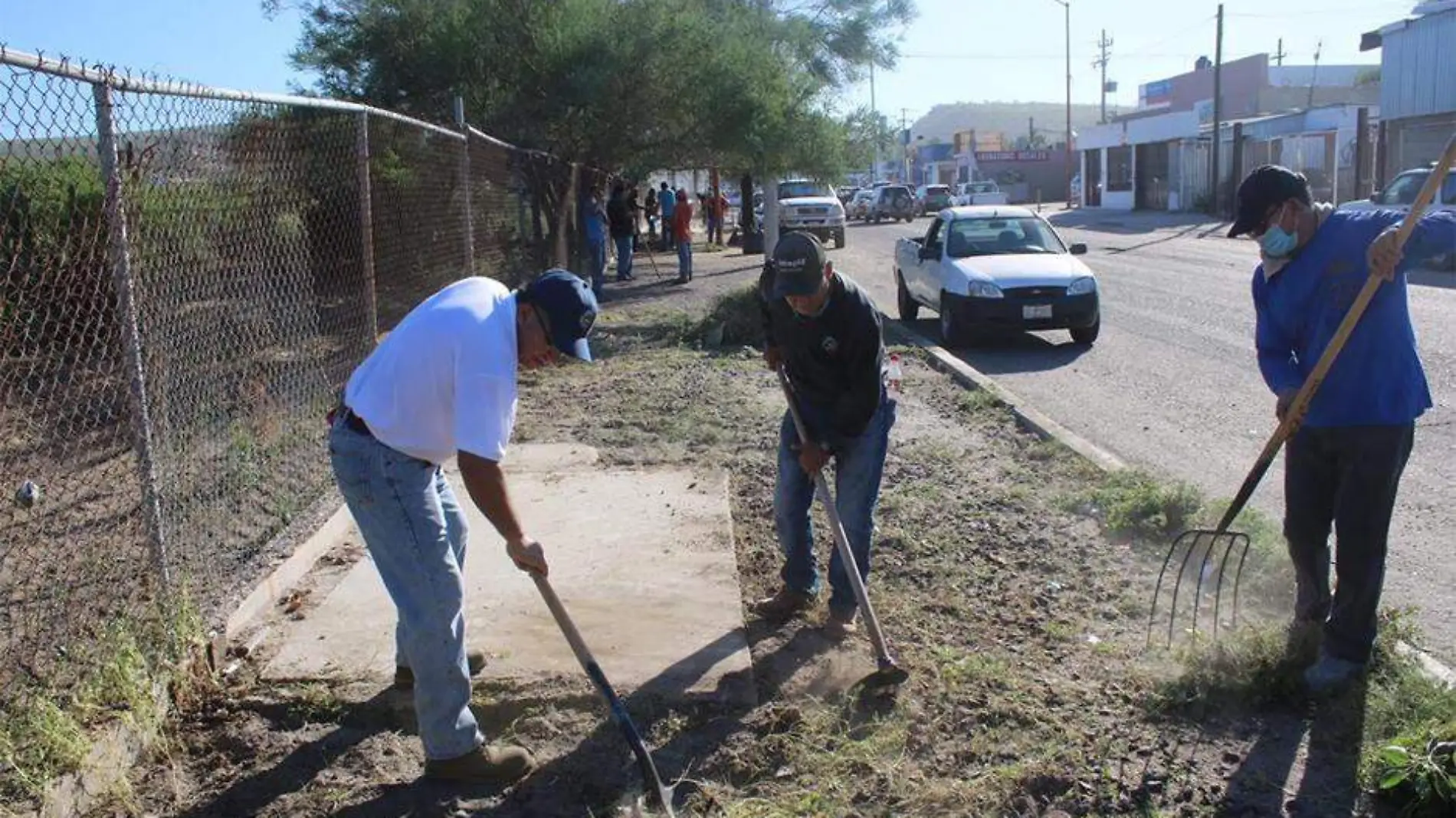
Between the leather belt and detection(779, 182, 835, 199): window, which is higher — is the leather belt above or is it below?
below

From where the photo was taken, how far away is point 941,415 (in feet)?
30.7

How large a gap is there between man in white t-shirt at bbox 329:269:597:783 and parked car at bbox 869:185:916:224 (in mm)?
48272

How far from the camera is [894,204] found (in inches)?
1998

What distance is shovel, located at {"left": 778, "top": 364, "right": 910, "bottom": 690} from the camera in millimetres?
4324

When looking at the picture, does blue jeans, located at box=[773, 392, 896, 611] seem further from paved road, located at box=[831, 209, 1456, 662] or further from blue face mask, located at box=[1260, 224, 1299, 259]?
paved road, located at box=[831, 209, 1456, 662]

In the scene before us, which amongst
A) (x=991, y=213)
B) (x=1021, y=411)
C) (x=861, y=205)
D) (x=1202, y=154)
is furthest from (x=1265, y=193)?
(x=861, y=205)

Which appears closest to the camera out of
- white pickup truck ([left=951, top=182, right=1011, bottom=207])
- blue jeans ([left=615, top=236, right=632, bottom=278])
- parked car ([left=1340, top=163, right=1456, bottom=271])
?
parked car ([left=1340, top=163, right=1456, bottom=271])

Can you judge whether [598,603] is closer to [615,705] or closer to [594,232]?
[615,705]

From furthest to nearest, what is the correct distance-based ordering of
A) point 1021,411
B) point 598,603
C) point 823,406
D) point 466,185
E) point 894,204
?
point 894,204
point 466,185
point 1021,411
point 598,603
point 823,406

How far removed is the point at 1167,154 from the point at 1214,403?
153ft

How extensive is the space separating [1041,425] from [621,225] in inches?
596

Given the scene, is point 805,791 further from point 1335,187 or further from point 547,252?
point 1335,187

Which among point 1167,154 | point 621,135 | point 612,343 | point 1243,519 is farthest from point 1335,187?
point 1243,519

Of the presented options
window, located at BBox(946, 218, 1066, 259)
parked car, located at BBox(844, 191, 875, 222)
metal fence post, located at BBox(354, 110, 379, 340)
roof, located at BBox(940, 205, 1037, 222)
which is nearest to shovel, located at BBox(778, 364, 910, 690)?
metal fence post, located at BBox(354, 110, 379, 340)
